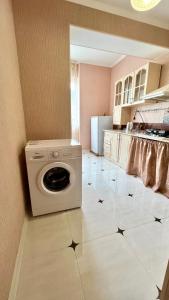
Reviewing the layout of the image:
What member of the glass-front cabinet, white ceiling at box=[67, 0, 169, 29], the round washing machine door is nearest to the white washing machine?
the round washing machine door

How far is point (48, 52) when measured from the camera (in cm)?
178

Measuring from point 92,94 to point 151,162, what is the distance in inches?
125

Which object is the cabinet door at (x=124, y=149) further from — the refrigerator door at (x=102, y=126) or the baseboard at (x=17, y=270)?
the baseboard at (x=17, y=270)

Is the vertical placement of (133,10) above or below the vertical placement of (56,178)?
above

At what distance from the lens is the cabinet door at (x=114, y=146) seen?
3271 mm

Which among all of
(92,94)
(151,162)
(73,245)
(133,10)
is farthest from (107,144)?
(73,245)

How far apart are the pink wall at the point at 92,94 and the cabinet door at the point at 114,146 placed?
4.74 feet

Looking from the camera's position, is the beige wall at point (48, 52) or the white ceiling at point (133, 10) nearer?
the beige wall at point (48, 52)

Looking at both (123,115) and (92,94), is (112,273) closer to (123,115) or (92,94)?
(123,115)

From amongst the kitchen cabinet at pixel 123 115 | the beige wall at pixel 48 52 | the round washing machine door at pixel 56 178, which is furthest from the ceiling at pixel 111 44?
→ the round washing machine door at pixel 56 178

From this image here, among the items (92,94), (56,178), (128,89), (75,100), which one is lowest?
(56,178)

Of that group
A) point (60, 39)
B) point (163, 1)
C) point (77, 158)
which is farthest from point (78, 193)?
point (163, 1)

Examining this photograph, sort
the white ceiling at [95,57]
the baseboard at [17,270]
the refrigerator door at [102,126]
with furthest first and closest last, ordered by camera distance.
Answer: the refrigerator door at [102,126] → the white ceiling at [95,57] → the baseboard at [17,270]

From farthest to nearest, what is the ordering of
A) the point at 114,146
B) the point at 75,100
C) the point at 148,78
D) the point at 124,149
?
the point at 75,100
the point at 114,146
the point at 124,149
the point at 148,78
